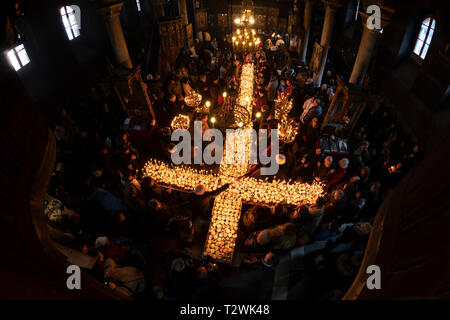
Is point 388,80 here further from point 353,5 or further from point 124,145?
point 124,145

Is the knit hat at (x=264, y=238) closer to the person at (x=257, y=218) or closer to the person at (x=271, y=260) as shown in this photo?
the person at (x=271, y=260)

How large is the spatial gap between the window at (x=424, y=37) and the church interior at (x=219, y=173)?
3.9 inches

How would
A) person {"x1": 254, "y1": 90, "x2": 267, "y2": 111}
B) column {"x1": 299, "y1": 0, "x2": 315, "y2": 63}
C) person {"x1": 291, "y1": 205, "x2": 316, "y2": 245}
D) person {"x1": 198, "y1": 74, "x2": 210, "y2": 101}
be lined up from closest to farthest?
person {"x1": 291, "y1": 205, "x2": 316, "y2": 245} < person {"x1": 254, "y1": 90, "x2": 267, "y2": 111} < person {"x1": 198, "y1": 74, "x2": 210, "y2": 101} < column {"x1": 299, "y1": 0, "x2": 315, "y2": 63}

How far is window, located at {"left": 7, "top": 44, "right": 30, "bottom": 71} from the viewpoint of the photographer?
7755 millimetres

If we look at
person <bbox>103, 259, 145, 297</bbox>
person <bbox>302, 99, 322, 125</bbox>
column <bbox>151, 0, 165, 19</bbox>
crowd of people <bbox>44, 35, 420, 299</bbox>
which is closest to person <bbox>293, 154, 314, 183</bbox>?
crowd of people <bbox>44, 35, 420, 299</bbox>

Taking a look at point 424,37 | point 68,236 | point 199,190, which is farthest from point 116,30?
point 424,37

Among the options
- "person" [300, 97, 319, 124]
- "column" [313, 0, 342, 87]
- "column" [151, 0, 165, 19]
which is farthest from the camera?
"column" [151, 0, 165, 19]

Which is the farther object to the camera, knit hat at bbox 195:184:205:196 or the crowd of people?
knit hat at bbox 195:184:205:196

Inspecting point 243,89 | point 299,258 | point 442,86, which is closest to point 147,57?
point 243,89

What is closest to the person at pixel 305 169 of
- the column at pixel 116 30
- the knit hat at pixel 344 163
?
the knit hat at pixel 344 163

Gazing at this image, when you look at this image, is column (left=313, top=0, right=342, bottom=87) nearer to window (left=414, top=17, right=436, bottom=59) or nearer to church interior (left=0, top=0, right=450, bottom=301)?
church interior (left=0, top=0, right=450, bottom=301)

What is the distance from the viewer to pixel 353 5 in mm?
13008

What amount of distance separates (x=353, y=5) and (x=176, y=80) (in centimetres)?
1167

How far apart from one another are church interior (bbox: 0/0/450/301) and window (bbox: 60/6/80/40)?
58mm
